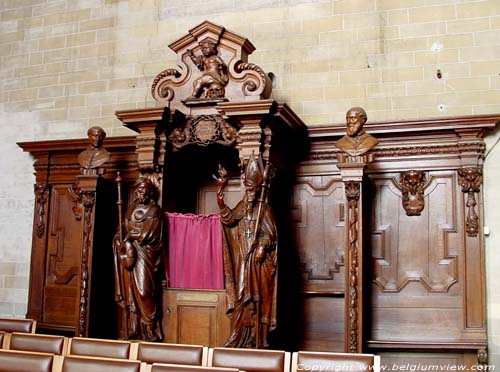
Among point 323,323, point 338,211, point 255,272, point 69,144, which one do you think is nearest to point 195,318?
point 255,272

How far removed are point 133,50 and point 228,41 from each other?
2.05 meters

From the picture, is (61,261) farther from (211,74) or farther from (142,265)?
(211,74)

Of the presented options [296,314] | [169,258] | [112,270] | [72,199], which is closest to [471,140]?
[296,314]

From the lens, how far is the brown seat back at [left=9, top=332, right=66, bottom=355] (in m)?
4.62

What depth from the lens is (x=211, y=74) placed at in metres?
6.08

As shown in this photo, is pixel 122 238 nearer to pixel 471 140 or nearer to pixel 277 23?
pixel 277 23

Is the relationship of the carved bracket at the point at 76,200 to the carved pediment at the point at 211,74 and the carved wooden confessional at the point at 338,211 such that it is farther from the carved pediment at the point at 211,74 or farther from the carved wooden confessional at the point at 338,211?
the carved pediment at the point at 211,74

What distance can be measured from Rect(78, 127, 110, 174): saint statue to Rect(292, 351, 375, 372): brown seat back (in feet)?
11.4

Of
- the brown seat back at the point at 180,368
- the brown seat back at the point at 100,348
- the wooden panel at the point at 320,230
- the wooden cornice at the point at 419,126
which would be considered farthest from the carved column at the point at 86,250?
the brown seat back at the point at 180,368

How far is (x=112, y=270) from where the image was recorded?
6953 millimetres

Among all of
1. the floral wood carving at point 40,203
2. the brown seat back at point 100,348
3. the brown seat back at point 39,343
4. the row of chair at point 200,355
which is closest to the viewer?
the row of chair at point 200,355

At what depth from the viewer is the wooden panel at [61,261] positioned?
7219mm

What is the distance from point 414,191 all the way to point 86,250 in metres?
3.56

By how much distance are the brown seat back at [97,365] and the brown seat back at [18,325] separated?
1.87 meters
